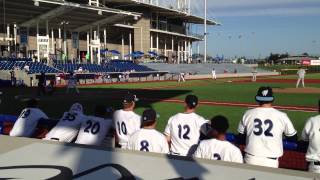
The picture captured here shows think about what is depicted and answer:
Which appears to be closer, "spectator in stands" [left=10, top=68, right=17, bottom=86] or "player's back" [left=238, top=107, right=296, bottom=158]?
"player's back" [left=238, top=107, right=296, bottom=158]

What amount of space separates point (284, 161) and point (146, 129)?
2454mm

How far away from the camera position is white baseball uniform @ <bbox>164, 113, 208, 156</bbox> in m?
6.59

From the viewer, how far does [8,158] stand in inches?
219

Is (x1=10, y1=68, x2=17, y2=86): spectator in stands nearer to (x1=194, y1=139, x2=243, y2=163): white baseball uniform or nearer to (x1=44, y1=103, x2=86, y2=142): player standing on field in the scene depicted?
(x1=44, y1=103, x2=86, y2=142): player standing on field

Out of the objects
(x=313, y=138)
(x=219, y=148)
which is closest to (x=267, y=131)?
(x=313, y=138)

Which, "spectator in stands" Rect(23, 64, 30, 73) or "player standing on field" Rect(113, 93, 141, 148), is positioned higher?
"spectator in stands" Rect(23, 64, 30, 73)

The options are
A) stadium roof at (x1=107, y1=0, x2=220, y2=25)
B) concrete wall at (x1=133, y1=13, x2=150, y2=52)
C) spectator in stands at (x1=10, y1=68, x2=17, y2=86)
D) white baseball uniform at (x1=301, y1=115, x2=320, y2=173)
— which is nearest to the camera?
white baseball uniform at (x1=301, y1=115, x2=320, y2=173)

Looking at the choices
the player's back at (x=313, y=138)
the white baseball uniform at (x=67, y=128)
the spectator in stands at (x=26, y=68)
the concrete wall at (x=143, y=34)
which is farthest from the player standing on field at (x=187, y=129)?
the concrete wall at (x=143, y=34)

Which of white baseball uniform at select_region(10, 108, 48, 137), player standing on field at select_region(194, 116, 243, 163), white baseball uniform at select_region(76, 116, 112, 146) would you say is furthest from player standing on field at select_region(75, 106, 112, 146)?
player standing on field at select_region(194, 116, 243, 163)

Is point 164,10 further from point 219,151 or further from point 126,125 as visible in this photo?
point 219,151

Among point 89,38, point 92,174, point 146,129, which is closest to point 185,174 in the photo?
point 92,174

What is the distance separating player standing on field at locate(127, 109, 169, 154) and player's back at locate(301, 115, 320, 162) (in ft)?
6.23

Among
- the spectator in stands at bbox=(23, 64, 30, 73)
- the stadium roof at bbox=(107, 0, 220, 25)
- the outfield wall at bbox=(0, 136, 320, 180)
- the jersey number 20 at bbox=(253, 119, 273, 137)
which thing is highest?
the stadium roof at bbox=(107, 0, 220, 25)

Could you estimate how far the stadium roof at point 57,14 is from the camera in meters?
44.7
